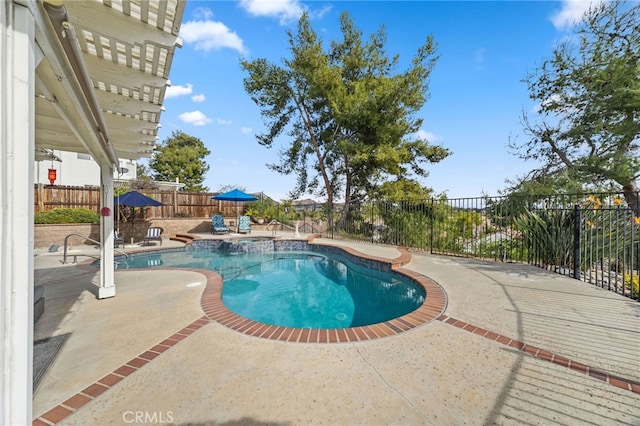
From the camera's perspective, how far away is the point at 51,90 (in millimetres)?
2006

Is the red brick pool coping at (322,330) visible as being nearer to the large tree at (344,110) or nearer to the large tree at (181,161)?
the large tree at (344,110)

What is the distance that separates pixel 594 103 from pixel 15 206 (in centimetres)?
1449

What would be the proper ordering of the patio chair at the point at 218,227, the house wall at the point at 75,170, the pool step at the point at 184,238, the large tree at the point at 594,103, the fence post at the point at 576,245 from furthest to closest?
1. the house wall at the point at 75,170
2. the patio chair at the point at 218,227
3. the pool step at the point at 184,238
4. the large tree at the point at 594,103
5. the fence post at the point at 576,245

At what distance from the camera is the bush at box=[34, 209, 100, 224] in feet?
34.9

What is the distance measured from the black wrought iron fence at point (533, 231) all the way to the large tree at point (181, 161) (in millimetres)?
26364

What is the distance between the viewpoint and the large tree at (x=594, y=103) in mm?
8812

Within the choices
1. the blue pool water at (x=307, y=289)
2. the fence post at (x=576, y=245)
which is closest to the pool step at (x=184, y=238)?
the blue pool water at (x=307, y=289)

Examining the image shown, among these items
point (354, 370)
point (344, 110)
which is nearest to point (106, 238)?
point (354, 370)

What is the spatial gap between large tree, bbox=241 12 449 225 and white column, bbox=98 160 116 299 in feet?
34.8

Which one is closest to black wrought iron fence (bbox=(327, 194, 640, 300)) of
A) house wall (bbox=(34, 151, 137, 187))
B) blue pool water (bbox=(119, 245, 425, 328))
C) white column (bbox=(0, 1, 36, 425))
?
blue pool water (bbox=(119, 245, 425, 328))

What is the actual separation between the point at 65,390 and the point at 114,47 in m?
2.98

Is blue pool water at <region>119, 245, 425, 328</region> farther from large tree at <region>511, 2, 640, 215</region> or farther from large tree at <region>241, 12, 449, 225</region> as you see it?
large tree at <region>511, 2, 640, 215</region>

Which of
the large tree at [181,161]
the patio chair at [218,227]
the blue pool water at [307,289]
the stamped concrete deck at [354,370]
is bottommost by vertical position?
the blue pool water at [307,289]

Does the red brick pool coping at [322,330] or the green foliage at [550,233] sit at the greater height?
the green foliage at [550,233]
